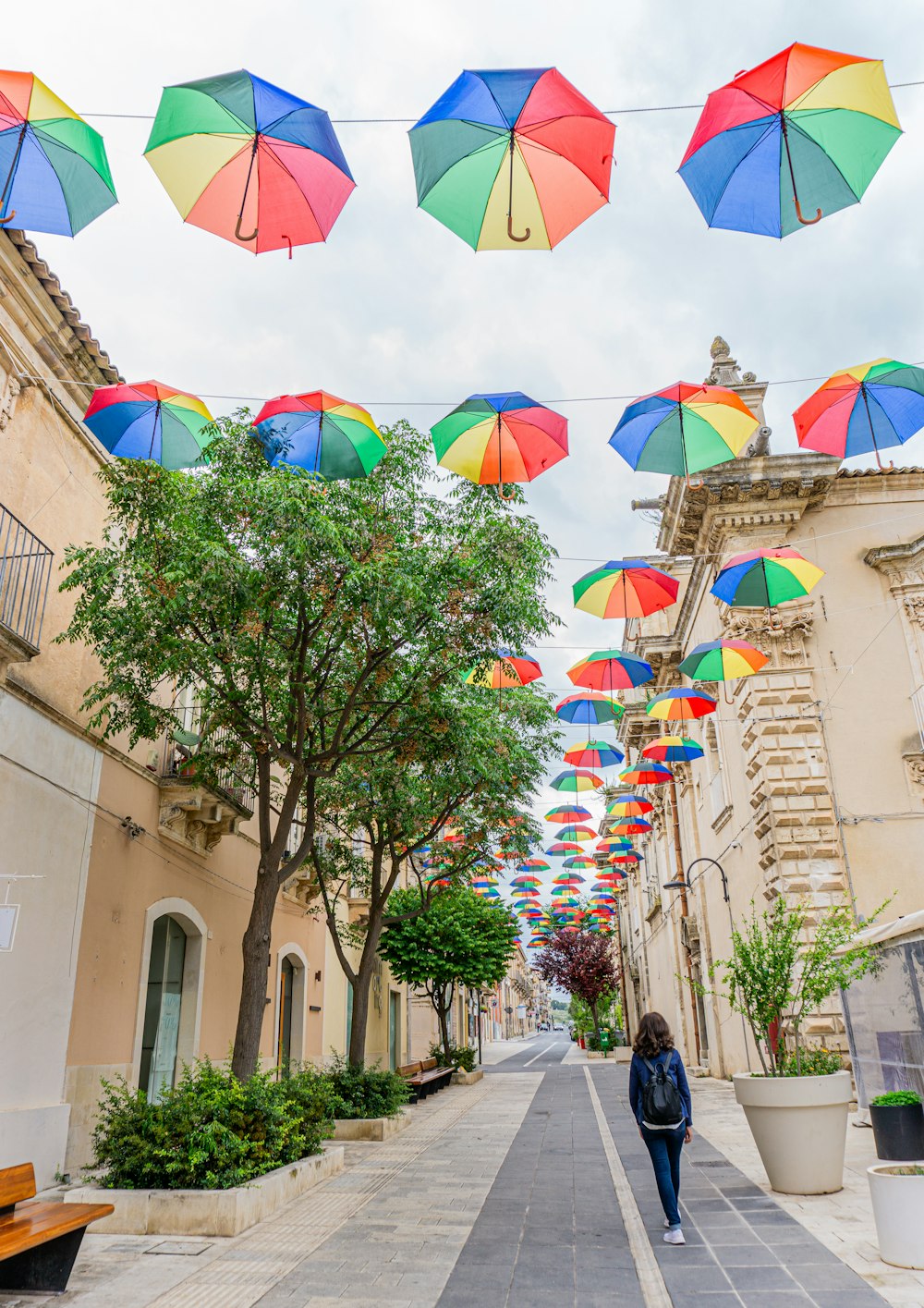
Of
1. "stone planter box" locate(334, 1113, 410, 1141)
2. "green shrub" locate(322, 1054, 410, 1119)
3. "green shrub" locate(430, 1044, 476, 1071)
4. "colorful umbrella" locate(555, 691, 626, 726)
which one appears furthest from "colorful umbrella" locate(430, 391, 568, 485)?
"green shrub" locate(430, 1044, 476, 1071)

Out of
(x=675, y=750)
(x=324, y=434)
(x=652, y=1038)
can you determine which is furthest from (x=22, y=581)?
(x=675, y=750)

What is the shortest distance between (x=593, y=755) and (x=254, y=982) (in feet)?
36.2

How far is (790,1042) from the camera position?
13.6 meters

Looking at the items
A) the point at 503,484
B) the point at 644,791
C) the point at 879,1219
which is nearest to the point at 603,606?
the point at 503,484

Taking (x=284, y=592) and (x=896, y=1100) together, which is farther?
(x=284, y=592)

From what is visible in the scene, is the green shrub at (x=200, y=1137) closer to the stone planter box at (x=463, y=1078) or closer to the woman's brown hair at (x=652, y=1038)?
the woman's brown hair at (x=652, y=1038)

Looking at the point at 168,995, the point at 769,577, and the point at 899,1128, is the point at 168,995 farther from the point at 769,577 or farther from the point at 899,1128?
the point at 769,577

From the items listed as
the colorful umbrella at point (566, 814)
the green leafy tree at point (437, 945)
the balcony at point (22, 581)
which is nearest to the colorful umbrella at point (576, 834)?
the colorful umbrella at point (566, 814)

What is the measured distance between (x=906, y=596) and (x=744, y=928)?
21.8 ft

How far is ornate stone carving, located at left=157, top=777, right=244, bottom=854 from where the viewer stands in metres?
12.8

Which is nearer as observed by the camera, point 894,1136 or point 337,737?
point 894,1136

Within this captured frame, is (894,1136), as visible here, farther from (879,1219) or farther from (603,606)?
(603,606)

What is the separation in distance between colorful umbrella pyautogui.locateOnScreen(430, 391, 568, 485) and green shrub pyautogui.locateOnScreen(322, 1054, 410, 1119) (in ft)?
30.0

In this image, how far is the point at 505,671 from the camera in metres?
11.1
